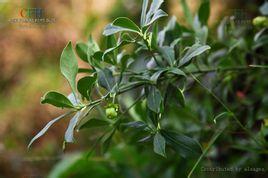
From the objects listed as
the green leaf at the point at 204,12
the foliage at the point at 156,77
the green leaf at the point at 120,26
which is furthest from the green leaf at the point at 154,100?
the green leaf at the point at 204,12

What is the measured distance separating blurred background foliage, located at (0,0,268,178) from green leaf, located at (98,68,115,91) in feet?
1.58

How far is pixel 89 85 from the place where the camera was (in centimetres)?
65

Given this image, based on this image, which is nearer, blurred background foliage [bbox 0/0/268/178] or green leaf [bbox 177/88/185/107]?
green leaf [bbox 177/88/185/107]

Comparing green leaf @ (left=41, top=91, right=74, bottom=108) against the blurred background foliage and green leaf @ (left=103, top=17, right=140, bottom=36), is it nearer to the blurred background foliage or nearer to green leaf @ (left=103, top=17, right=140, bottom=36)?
green leaf @ (left=103, top=17, right=140, bottom=36)

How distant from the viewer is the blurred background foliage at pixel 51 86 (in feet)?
3.98

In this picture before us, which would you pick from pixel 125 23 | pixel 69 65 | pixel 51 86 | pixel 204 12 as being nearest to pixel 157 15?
pixel 125 23

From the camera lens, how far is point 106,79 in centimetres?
68

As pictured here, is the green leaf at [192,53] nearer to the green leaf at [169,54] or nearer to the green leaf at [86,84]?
the green leaf at [169,54]

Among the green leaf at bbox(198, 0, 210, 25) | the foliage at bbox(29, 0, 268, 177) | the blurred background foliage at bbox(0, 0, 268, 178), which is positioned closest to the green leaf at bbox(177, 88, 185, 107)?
the foliage at bbox(29, 0, 268, 177)

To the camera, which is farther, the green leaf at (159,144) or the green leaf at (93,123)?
the green leaf at (93,123)

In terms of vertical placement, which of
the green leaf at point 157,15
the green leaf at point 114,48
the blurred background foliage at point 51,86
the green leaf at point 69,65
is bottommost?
the blurred background foliage at point 51,86

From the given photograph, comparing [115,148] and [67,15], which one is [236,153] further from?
[67,15]

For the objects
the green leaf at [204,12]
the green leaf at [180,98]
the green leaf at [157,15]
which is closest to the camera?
the green leaf at [157,15]

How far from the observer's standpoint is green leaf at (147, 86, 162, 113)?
648 millimetres
